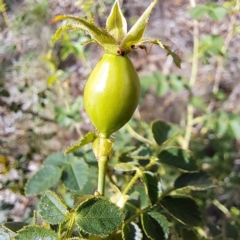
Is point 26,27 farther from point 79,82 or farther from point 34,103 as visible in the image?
point 79,82

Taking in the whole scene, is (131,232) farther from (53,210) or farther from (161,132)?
(161,132)

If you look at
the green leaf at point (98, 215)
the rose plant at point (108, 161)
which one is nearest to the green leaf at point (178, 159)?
the rose plant at point (108, 161)

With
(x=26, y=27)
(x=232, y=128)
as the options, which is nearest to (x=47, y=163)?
(x=232, y=128)

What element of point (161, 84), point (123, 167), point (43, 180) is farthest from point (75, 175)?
point (161, 84)

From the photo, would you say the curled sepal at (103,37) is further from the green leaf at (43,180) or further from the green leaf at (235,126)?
the green leaf at (235,126)

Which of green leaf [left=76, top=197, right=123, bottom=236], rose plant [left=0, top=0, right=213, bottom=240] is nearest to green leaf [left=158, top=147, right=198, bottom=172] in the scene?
rose plant [left=0, top=0, right=213, bottom=240]

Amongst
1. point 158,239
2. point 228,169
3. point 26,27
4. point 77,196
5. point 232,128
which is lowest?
point 228,169
